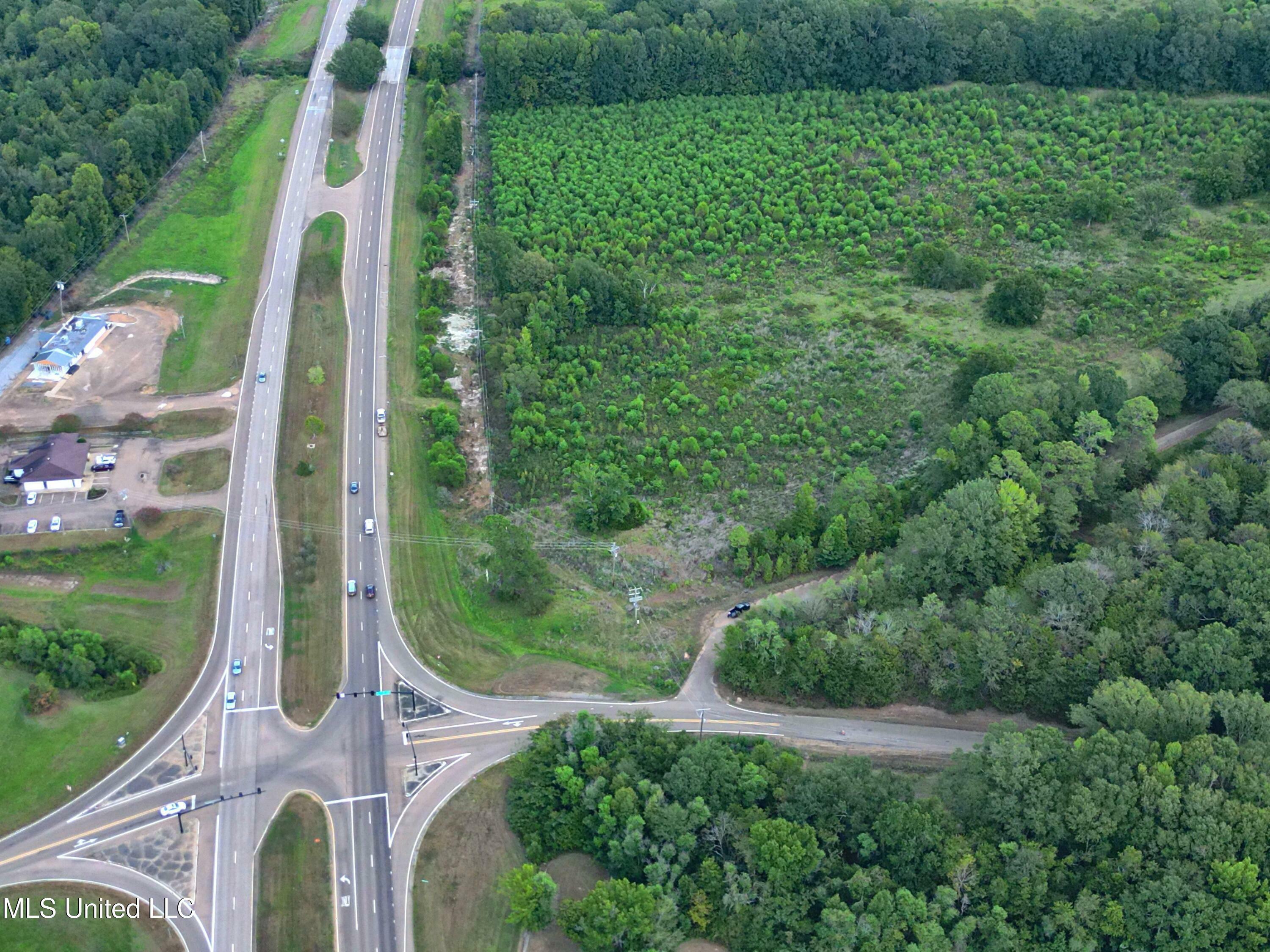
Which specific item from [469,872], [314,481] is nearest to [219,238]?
[314,481]

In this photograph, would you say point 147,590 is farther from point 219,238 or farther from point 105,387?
point 219,238

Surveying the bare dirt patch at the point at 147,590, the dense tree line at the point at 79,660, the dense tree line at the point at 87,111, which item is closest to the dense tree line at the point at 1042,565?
the dense tree line at the point at 79,660

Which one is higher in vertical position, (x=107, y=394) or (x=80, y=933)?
(x=107, y=394)

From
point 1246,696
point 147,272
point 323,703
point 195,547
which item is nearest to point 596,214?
point 147,272

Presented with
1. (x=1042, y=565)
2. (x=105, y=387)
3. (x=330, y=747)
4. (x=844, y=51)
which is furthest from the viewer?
(x=844, y=51)

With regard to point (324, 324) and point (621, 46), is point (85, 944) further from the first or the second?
point (621, 46)

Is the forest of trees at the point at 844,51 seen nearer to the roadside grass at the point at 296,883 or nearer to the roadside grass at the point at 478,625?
the roadside grass at the point at 478,625
